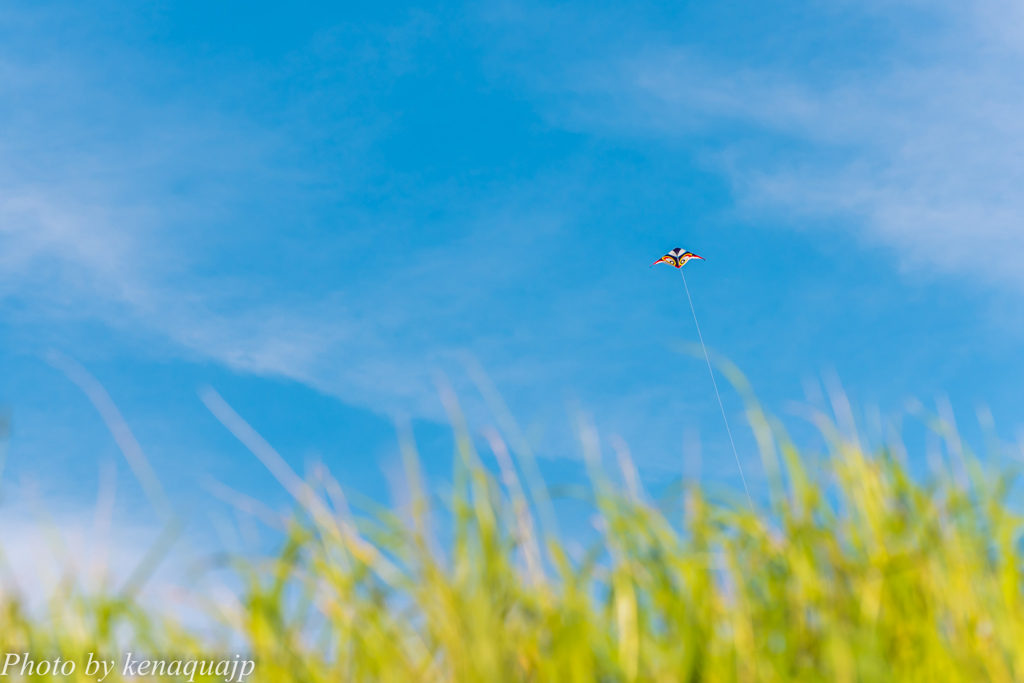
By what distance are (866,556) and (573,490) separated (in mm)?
1020

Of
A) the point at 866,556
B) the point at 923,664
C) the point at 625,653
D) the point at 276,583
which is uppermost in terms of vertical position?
the point at 276,583

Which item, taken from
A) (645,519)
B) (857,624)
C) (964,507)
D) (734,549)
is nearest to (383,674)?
(645,519)

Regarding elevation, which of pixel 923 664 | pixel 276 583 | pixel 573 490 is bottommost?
pixel 923 664

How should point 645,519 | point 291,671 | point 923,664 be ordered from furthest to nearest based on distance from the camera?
point 645,519 → point 291,671 → point 923,664

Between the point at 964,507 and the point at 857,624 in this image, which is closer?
the point at 857,624

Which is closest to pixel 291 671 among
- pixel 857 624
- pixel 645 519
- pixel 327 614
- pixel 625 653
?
pixel 327 614

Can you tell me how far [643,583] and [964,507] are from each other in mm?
1222

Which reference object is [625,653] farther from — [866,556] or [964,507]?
[964,507]

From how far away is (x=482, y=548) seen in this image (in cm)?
284

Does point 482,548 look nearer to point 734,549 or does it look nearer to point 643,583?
point 643,583

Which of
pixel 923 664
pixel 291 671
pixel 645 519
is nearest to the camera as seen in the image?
pixel 923 664

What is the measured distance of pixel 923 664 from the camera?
8.87ft

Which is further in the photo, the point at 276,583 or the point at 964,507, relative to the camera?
the point at 964,507

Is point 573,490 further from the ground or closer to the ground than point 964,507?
further from the ground
